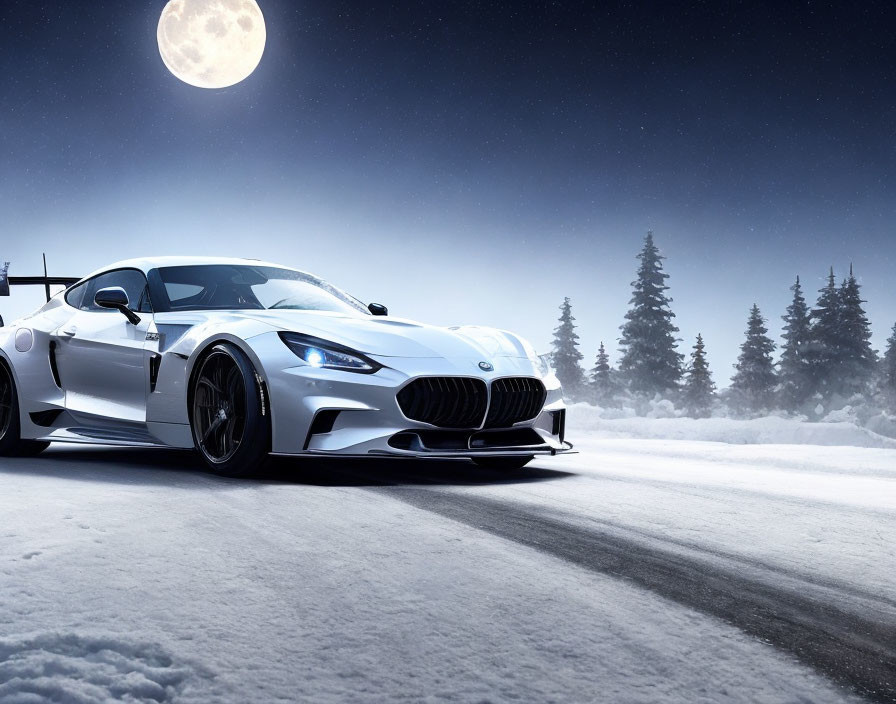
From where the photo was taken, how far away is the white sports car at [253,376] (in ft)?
17.0

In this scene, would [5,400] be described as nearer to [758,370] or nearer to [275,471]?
[275,471]

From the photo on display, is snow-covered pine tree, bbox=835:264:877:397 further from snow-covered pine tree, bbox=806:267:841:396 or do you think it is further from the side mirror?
the side mirror

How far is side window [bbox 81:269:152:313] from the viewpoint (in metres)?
6.44

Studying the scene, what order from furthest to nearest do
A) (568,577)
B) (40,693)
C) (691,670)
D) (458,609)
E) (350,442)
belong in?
(350,442) < (568,577) < (458,609) < (691,670) < (40,693)

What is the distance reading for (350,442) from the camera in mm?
5145

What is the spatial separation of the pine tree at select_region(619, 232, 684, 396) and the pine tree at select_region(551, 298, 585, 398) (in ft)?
17.6

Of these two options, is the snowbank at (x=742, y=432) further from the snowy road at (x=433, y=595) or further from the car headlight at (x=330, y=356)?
Result: the snowy road at (x=433, y=595)

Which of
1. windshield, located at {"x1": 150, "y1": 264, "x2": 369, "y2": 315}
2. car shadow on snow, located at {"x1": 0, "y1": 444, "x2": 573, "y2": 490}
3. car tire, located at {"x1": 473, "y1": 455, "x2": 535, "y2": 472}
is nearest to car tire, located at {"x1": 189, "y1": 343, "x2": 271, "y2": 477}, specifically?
car shadow on snow, located at {"x1": 0, "y1": 444, "x2": 573, "y2": 490}

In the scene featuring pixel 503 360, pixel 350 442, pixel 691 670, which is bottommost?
pixel 691 670

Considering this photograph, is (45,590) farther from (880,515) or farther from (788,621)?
(880,515)

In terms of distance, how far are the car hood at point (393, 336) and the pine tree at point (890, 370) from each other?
2476 inches

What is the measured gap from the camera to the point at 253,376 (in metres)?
5.28

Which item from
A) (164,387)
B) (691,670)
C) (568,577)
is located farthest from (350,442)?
(691,670)

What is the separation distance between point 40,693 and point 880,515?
4133mm
